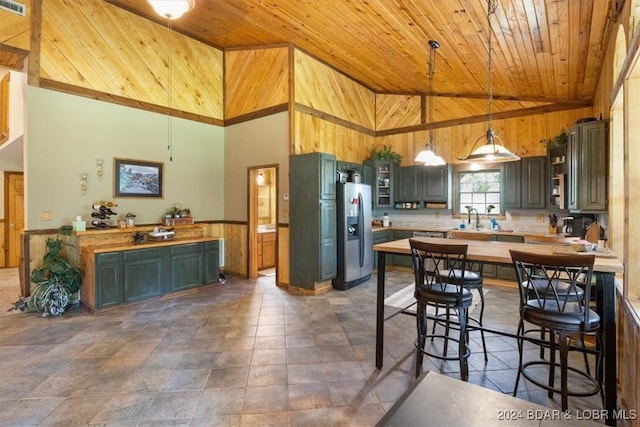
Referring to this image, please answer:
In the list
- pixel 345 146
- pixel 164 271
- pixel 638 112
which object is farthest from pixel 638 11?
pixel 164 271

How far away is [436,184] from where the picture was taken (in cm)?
663

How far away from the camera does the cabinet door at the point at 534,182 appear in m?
5.56

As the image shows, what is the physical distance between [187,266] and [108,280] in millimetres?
1121

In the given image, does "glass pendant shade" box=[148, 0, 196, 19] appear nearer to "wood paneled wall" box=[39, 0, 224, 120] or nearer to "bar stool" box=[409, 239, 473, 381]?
"wood paneled wall" box=[39, 0, 224, 120]

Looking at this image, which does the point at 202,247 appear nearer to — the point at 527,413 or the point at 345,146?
the point at 345,146

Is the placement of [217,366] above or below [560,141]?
below

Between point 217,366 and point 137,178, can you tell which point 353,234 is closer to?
point 217,366

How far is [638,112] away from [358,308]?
3.41 m

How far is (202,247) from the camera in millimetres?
5418

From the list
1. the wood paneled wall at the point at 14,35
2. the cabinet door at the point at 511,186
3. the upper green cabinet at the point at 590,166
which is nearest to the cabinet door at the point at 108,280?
the wood paneled wall at the point at 14,35

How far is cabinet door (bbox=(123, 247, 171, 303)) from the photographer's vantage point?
451cm

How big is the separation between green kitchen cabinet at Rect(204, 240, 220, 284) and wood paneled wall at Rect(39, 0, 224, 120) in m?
2.51


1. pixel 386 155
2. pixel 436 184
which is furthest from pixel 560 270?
pixel 386 155

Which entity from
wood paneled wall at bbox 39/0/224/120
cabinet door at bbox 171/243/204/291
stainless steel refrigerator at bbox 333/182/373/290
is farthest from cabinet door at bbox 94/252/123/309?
stainless steel refrigerator at bbox 333/182/373/290
